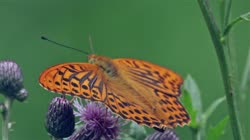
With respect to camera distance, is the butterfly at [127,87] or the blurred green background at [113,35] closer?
the butterfly at [127,87]

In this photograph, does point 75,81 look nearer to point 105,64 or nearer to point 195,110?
point 105,64

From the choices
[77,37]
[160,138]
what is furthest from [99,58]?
[77,37]

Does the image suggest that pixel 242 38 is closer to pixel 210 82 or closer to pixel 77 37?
pixel 210 82

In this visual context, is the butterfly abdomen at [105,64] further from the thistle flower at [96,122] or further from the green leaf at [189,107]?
the green leaf at [189,107]

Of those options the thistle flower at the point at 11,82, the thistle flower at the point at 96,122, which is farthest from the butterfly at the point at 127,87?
the thistle flower at the point at 11,82

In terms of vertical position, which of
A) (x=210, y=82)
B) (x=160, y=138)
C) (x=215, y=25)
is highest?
(x=215, y=25)
